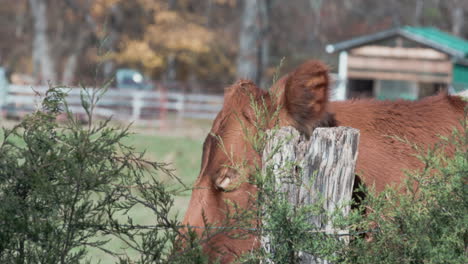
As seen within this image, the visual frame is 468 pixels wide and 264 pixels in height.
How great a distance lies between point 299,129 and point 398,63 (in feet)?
77.8

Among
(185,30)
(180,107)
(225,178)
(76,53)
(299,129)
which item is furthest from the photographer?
(76,53)

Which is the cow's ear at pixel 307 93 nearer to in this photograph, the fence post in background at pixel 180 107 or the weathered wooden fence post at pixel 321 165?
the weathered wooden fence post at pixel 321 165

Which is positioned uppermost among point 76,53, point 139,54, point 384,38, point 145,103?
point 384,38

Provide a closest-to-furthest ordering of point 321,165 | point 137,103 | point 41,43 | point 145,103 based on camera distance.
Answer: point 321,165, point 137,103, point 145,103, point 41,43

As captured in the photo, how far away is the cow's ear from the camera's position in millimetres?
3318

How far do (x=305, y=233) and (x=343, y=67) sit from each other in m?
23.7

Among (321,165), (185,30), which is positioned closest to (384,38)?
(185,30)

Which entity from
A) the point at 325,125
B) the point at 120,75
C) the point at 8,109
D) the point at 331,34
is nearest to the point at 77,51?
the point at 120,75

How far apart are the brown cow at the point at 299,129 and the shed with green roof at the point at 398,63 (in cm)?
2173

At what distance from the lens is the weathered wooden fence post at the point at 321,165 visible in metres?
2.89

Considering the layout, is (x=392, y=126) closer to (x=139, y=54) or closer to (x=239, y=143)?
(x=239, y=143)

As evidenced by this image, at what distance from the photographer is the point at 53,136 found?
2902 mm

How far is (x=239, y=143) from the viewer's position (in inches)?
131

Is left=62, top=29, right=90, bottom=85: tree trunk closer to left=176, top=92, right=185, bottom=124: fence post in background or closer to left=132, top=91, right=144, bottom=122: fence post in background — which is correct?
left=132, top=91, right=144, bottom=122: fence post in background
